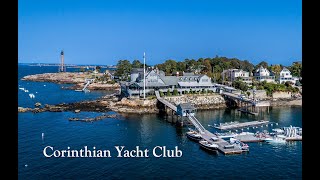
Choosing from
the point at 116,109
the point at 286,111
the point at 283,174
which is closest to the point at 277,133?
the point at 283,174

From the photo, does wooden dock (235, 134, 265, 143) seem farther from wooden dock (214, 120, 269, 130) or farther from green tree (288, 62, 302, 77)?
green tree (288, 62, 302, 77)

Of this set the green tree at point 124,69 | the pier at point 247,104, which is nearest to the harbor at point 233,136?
the pier at point 247,104

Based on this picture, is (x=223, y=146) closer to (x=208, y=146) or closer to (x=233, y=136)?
(x=208, y=146)

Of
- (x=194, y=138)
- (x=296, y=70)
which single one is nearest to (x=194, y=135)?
(x=194, y=138)

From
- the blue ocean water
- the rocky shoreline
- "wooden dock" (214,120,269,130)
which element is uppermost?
the rocky shoreline

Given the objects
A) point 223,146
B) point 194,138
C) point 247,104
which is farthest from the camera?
point 247,104

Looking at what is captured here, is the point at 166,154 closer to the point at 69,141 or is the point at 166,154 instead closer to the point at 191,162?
the point at 191,162

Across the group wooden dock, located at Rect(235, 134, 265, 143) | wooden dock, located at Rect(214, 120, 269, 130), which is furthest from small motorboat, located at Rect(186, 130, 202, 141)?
wooden dock, located at Rect(214, 120, 269, 130)

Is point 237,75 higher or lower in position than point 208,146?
higher
